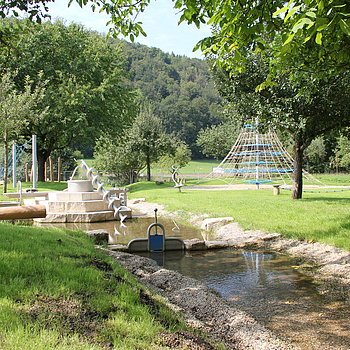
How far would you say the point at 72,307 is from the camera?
179 inches

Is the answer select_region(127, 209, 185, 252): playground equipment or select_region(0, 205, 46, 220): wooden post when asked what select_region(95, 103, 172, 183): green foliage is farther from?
select_region(127, 209, 185, 252): playground equipment

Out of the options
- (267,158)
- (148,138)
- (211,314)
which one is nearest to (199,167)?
(148,138)

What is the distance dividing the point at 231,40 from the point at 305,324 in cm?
421

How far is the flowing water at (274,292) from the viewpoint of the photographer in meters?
5.75

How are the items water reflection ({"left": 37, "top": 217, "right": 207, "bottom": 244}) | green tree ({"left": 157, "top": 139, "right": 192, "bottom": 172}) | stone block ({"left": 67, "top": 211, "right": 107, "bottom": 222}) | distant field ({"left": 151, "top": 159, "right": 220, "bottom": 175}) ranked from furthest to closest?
distant field ({"left": 151, "top": 159, "right": 220, "bottom": 175}) → green tree ({"left": 157, "top": 139, "right": 192, "bottom": 172}) → stone block ({"left": 67, "top": 211, "right": 107, "bottom": 222}) → water reflection ({"left": 37, "top": 217, "right": 207, "bottom": 244})

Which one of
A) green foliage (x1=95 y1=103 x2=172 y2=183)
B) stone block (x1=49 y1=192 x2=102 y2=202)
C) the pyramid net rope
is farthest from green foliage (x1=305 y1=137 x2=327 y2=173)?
stone block (x1=49 y1=192 x2=102 y2=202)

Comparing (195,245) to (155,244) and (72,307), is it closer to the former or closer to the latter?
(155,244)

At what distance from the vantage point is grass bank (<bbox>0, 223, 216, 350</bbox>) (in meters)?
3.79

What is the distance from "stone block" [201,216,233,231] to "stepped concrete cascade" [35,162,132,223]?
12.1 feet

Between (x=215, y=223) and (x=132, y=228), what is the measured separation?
2764mm

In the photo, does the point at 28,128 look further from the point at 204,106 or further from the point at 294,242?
the point at 204,106

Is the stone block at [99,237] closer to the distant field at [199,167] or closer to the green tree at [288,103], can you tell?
the green tree at [288,103]

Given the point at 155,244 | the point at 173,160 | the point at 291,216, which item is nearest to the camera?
the point at 155,244

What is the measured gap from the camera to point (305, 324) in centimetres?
602
